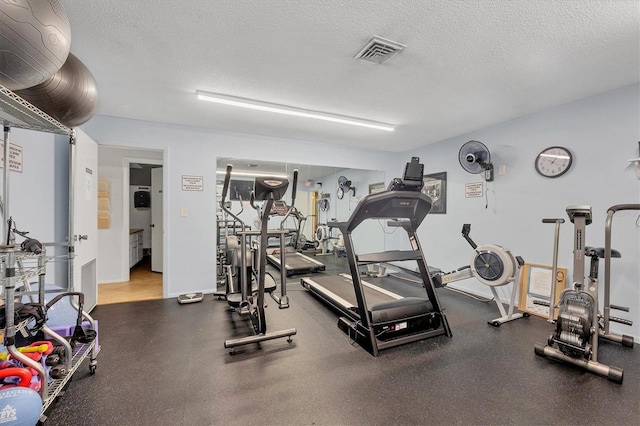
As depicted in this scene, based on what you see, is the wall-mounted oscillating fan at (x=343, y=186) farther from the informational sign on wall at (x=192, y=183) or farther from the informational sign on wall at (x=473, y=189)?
the informational sign on wall at (x=192, y=183)

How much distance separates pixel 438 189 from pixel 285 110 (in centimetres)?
325

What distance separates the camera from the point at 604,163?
2.99m

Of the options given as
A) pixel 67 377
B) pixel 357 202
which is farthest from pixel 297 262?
pixel 67 377

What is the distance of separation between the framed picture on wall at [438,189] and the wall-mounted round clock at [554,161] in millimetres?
1540

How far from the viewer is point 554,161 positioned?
3404mm

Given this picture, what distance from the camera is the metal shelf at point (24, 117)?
1.43m

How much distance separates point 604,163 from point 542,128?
802mm

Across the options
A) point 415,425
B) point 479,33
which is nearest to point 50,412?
point 415,425

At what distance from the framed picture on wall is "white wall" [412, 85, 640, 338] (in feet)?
0.36

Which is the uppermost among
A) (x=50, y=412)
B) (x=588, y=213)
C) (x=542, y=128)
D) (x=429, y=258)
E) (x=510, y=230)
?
(x=542, y=128)

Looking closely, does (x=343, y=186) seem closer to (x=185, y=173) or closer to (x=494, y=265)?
(x=185, y=173)

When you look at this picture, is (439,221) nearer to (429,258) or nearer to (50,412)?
(429,258)

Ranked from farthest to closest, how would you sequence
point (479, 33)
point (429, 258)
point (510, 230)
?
point (429, 258), point (510, 230), point (479, 33)

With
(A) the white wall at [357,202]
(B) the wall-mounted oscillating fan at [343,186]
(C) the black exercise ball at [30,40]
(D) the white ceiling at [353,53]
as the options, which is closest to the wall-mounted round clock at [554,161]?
(D) the white ceiling at [353,53]
